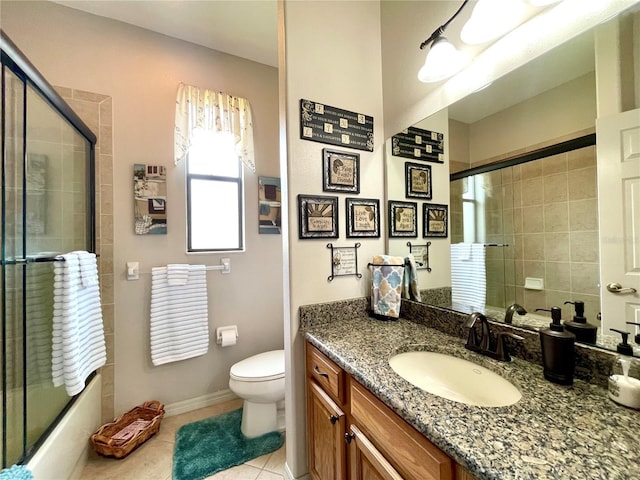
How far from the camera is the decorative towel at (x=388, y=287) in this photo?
1.38 meters

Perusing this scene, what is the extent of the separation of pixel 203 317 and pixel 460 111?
7.08 feet

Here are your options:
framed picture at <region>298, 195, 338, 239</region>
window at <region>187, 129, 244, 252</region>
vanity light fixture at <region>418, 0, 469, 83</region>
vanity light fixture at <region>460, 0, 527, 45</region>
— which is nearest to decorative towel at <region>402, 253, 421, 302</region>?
framed picture at <region>298, 195, 338, 239</region>

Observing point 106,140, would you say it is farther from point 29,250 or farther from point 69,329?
point 69,329

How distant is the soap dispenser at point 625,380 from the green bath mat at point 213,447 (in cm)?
172

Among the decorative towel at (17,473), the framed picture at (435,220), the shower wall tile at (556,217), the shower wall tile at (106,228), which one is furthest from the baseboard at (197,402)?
the shower wall tile at (556,217)

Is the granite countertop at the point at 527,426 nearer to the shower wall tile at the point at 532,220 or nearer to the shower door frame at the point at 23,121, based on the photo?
the shower wall tile at the point at 532,220

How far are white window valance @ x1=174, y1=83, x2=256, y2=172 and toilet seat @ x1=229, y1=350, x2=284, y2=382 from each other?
1.55 m

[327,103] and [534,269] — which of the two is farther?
[327,103]

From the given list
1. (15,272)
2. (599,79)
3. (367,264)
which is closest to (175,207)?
(15,272)

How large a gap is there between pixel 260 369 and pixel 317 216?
1.16 metres

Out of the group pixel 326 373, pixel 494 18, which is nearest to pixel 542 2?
pixel 494 18

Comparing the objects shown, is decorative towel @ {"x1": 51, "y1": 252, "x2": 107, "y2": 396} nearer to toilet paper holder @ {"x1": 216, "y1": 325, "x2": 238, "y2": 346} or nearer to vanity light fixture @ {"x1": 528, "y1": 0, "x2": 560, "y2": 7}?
toilet paper holder @ {"x1": 216, "y1": 325, "x2": 238, "y2": 346}

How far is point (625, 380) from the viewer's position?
25.5 inches

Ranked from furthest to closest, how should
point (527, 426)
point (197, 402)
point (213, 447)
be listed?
point (197, 402), point (213, 447), point (527, 426)
